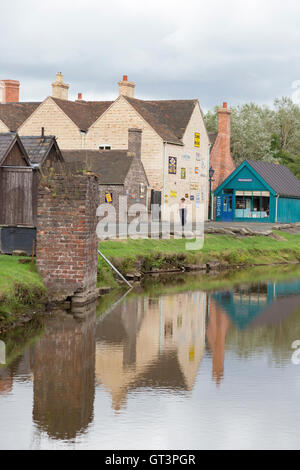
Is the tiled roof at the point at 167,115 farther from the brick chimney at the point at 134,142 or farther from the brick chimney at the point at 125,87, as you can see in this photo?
the brick chimney at the point at 134,142

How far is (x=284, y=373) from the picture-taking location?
43.1ft

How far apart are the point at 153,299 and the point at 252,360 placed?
828 centimetres

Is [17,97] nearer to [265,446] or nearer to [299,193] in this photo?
[299,193]

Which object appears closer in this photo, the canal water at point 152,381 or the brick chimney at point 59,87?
the canal water at point 152,381

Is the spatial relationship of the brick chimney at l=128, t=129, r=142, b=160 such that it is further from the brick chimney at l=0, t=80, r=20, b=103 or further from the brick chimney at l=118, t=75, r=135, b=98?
the brick chimney at l=0, t=80, r=20, b=103

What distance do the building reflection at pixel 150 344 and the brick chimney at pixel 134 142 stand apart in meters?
29.5

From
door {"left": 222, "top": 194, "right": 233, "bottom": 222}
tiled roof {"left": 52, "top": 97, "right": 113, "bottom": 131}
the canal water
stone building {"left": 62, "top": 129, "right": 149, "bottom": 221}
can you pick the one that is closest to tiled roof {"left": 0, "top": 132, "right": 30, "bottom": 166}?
the canal water

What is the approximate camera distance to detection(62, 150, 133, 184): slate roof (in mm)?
48219

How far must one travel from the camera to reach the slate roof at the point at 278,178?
6084cm

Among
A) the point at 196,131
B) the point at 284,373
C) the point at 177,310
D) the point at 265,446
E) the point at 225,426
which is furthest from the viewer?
the point at 196,131

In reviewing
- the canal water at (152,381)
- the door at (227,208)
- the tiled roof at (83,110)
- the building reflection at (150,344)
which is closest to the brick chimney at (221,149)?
the door at (227,208)

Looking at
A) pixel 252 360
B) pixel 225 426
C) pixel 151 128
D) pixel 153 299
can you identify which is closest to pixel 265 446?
pixel 225 426

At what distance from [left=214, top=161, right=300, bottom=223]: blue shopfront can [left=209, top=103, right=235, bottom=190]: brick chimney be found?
337 cm

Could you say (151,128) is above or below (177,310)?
above
